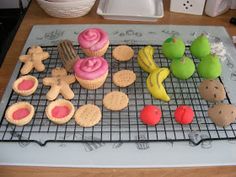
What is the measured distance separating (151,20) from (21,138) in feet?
1.70

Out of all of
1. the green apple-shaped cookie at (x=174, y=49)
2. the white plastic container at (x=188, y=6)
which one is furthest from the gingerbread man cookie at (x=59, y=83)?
the white plastic container at (x=188, y=6)

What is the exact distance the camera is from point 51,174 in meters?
0.55

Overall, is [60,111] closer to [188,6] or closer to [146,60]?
[146,60]

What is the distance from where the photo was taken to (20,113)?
634 mm

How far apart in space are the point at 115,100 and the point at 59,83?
0.13 meters

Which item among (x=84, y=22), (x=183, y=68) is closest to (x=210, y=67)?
(x=183, y=68)

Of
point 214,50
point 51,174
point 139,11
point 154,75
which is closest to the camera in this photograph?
point 51,174

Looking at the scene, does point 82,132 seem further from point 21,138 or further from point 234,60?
point 234,60

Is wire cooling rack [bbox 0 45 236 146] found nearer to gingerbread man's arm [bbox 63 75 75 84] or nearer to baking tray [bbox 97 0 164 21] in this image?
gingerbread man's arm [bbox 63 75 75 84]

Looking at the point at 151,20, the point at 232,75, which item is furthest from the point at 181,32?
the point at 232,75

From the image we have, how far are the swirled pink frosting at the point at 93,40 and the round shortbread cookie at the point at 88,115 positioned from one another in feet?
0.54

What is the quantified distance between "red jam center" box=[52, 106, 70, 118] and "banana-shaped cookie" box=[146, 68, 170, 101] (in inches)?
6.9

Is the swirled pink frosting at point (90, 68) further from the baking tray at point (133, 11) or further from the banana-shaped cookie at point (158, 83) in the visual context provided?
the baking tray at point (133, 11)

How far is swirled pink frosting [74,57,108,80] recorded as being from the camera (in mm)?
667
